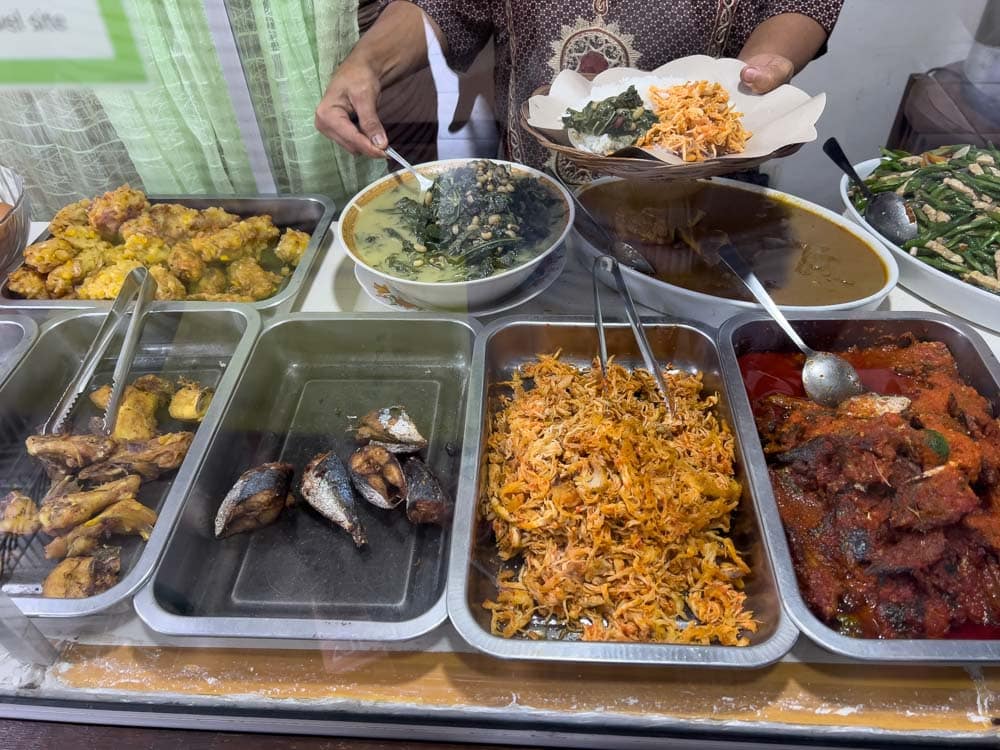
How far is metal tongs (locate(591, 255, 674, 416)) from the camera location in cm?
188

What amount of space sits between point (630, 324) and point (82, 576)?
1684 mm

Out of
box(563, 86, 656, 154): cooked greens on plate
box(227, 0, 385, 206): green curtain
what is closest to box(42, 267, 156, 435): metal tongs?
box(227, 0, 385, 206): green curtain

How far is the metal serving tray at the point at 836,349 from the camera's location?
1229 millimetres

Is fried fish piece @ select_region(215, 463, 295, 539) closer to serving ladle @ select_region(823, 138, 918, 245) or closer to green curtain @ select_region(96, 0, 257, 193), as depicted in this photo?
green curtain @ select_region(96, 0, 257, 193)

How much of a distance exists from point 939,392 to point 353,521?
5.67 feet

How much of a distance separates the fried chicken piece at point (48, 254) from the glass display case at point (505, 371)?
0.02 m

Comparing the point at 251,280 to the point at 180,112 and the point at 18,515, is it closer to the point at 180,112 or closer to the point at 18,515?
the point at 180,112

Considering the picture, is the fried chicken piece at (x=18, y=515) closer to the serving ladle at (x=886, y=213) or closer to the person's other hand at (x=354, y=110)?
the person's other hand at (x=354, y=110)

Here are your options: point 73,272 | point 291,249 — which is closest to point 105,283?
point 73,272

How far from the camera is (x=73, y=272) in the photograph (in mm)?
2262

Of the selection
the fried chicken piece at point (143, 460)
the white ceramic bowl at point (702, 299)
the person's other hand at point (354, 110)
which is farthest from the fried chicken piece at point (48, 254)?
the white ceramic bowl at point (702, 299)

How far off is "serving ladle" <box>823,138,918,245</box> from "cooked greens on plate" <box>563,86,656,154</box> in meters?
0.96

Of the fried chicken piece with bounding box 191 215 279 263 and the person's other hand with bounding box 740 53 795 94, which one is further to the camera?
the fried chicken piece with bounding box 191 215 279 263

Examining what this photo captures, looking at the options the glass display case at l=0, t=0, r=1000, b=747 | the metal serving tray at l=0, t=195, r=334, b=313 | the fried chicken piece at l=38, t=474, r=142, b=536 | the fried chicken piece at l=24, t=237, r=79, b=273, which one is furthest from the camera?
the metal serving tray at l=0, t=195, r=334, b=313
